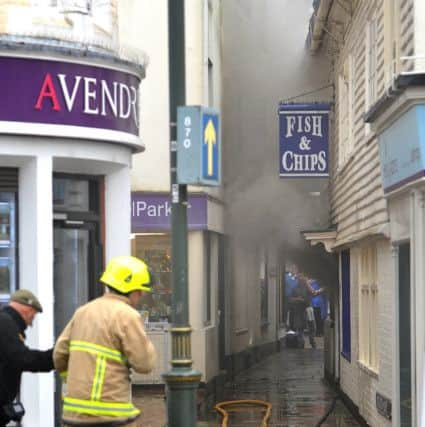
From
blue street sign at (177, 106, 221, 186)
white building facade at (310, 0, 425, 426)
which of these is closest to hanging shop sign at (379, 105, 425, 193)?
white building facade at (310, 0, 425, 426)

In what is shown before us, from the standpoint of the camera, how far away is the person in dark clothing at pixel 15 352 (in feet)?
25.5

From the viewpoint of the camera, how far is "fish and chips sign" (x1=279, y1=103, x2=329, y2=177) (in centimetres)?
2055

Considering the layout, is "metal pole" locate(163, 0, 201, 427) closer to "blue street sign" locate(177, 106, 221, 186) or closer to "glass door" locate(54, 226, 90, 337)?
"blue street sign" locate(177, 106, 221, 186)

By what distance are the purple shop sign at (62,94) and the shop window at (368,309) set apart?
661 cm

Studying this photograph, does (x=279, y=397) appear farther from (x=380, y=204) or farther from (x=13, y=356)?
(x=13, y=356)

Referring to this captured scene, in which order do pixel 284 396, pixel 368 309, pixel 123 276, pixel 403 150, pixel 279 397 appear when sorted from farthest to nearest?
1. pixel 284 396
2. pixel 279 397
3. pixel 368 309
4. pixel 403 150
5. pixel 123 276

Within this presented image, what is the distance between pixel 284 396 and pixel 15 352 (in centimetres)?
1510

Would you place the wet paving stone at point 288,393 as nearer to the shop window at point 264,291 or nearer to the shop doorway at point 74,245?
the shop window at point 264,291

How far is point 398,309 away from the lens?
44.1ft

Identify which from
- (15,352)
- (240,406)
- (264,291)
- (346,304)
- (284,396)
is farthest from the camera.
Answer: (264,291)

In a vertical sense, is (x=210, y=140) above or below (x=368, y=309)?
above

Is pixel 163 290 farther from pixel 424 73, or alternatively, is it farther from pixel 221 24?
pixel 424 73

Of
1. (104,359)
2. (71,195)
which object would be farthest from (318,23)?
(104,359)

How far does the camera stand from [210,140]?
9.84m
